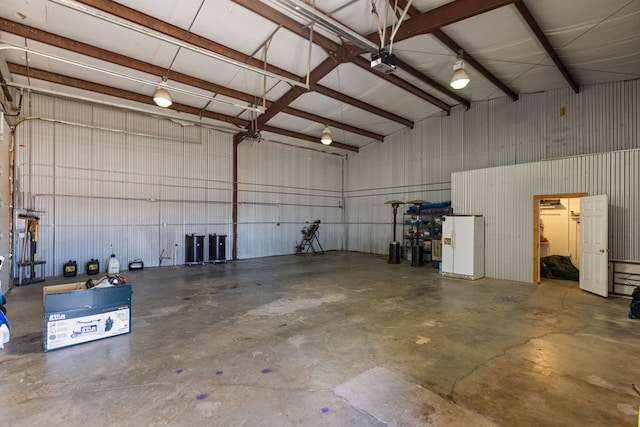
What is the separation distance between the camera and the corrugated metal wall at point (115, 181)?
7.33 meters

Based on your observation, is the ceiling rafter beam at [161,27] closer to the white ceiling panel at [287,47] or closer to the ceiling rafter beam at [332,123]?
the white ceiling panel at [287,47]

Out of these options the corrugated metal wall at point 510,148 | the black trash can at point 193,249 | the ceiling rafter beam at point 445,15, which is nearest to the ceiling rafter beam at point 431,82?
the corrugated metal wall at point 510,148

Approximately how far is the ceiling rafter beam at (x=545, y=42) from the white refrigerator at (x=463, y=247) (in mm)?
3818

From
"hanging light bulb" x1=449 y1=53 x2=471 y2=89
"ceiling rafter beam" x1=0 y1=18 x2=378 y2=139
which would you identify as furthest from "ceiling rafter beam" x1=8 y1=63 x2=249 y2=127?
"hanging light bulb" x1=449 y1=53 x2=471 y2=89

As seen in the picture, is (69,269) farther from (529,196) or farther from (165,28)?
(529,196)

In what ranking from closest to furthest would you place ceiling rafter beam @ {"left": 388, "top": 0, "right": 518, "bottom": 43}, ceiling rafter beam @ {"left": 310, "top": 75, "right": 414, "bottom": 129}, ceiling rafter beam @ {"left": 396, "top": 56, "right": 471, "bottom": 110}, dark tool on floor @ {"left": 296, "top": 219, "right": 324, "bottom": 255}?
ceiling rafter beam @ {"left": 388, "top": 0, "right": 518, "bottom": 43}
ceiling rafter beam @ {"left": 396, "top": 56, "right": 471, "bottom": 110}
ceiling rafter beam @ {"left": 310, "top": 75, "right": 414, "bottom": 129}
dark tool on floor @ {"left": 296, "top": 219, "right": 324, "bottom": 255}

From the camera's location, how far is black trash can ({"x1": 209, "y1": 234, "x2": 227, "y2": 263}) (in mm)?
9852

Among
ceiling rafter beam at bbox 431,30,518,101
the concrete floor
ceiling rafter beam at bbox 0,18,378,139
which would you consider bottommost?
the concrete floor

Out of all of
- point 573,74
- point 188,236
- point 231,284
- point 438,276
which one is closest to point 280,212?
point 188,236

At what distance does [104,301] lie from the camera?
3592 millimetres

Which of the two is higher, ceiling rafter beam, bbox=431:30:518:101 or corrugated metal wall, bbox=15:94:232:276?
ceiling rafter beam, bbox=431:30:518:101

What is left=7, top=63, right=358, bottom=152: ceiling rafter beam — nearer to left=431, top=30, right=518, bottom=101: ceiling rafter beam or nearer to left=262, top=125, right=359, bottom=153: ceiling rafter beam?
left=262, top=125, right=359, bottom=153: ceiling rafter beam

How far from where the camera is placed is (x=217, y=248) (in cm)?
994

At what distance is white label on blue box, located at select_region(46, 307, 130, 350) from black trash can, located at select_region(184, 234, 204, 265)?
19.3 feet
